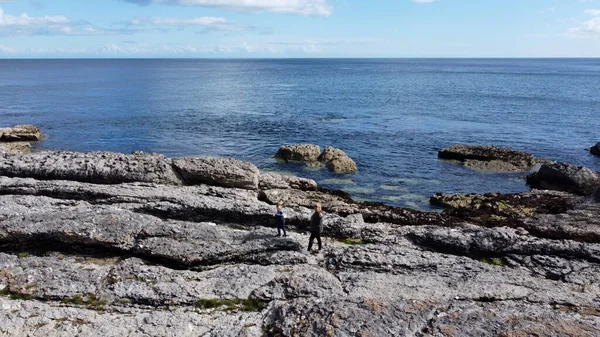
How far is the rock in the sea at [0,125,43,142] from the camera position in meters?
55.8

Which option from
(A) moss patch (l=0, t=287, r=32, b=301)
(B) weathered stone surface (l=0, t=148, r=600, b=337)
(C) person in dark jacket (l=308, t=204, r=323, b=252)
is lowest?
(A) moss patch (l=0, t=287, r=32, b=301)

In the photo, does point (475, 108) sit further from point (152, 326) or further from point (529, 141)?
point (152, 326)

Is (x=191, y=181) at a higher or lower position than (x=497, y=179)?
higher

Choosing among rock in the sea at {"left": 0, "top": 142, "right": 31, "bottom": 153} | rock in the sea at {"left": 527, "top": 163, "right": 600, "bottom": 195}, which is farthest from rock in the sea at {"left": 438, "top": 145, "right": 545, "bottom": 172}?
rock in the sea at {"left": 0, "top": 142, "right": 31, "bottom": 153}

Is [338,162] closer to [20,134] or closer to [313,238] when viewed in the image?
[313,238]

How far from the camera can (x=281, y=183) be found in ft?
97.6

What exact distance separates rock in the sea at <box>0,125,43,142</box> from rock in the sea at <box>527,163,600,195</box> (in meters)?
57.8

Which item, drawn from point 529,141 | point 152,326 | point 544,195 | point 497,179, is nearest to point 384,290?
point 152,326

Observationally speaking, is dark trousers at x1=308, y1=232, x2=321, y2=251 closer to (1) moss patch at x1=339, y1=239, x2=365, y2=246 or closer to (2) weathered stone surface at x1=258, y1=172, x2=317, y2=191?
(1) moss patch at x1=339, y1=239, x2=365, y2=246

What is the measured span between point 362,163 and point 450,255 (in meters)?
28.6

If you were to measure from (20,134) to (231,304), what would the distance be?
53.3 m

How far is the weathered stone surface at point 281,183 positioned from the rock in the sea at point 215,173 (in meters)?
1.91

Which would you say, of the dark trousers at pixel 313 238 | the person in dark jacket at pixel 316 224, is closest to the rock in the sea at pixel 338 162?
the dark trousers at pixel 313 238

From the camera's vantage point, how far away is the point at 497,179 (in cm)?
4269
